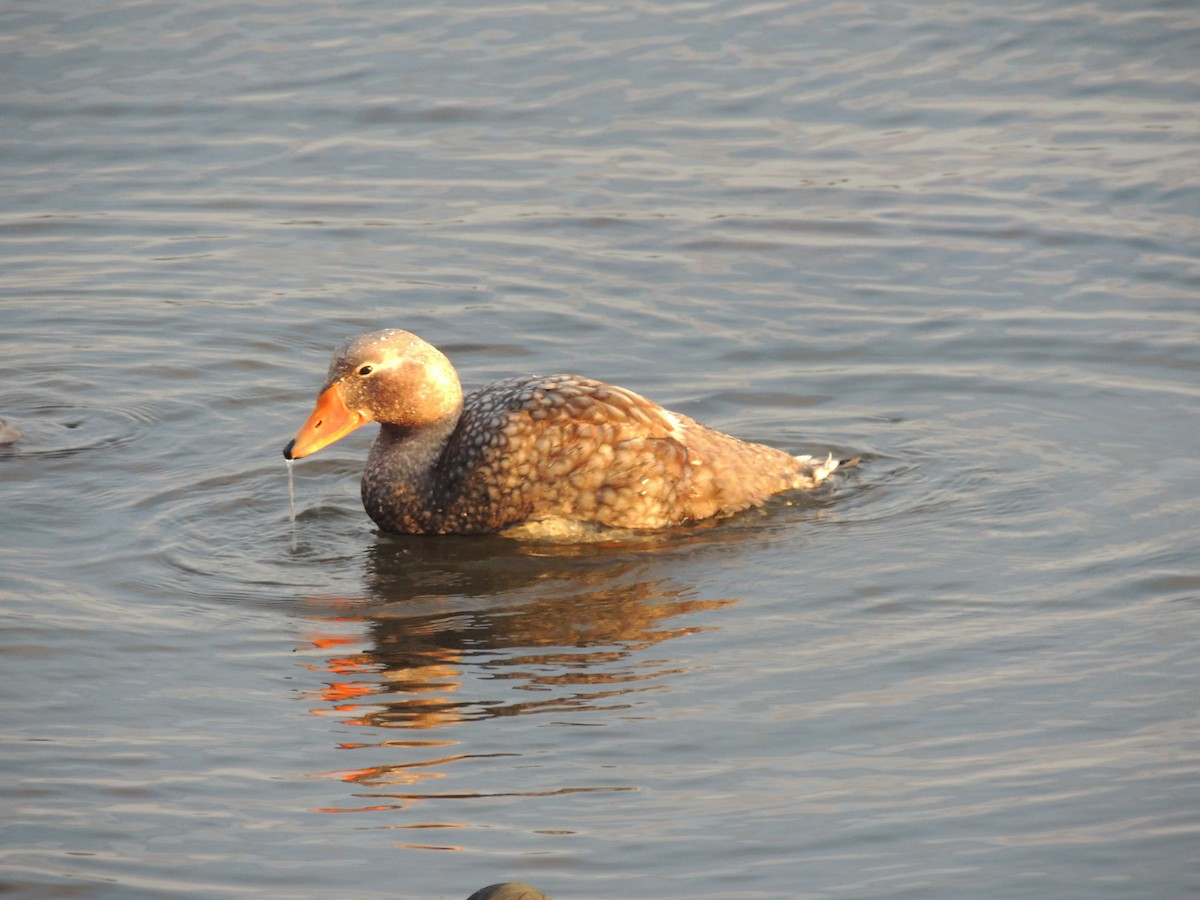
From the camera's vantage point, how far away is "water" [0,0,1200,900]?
5605mm

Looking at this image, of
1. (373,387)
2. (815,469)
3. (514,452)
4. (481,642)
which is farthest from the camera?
(815,469)

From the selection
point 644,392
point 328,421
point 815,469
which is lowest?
point 815,469

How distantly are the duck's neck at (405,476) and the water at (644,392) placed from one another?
0.56 feet

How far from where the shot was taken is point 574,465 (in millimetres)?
8266

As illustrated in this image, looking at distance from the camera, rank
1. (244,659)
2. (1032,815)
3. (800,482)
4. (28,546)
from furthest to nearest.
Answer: (800,482), (28,546), (244,659), (1032,815)

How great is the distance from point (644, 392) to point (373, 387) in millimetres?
2008

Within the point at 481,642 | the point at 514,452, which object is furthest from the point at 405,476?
the point at 481,642

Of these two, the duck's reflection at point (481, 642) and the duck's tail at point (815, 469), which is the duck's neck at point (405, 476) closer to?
the duck's reflection at point (481, 642)

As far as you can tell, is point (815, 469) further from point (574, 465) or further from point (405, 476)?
point (405, 476)

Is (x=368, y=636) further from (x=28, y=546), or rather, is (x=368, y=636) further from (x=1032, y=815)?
(x=1032, y=815)

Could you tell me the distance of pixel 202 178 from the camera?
45.3 feet

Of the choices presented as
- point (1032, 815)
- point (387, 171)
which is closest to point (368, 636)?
point (1032, 815)

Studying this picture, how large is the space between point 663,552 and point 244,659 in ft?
6.62

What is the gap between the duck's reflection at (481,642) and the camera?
6316 mm
